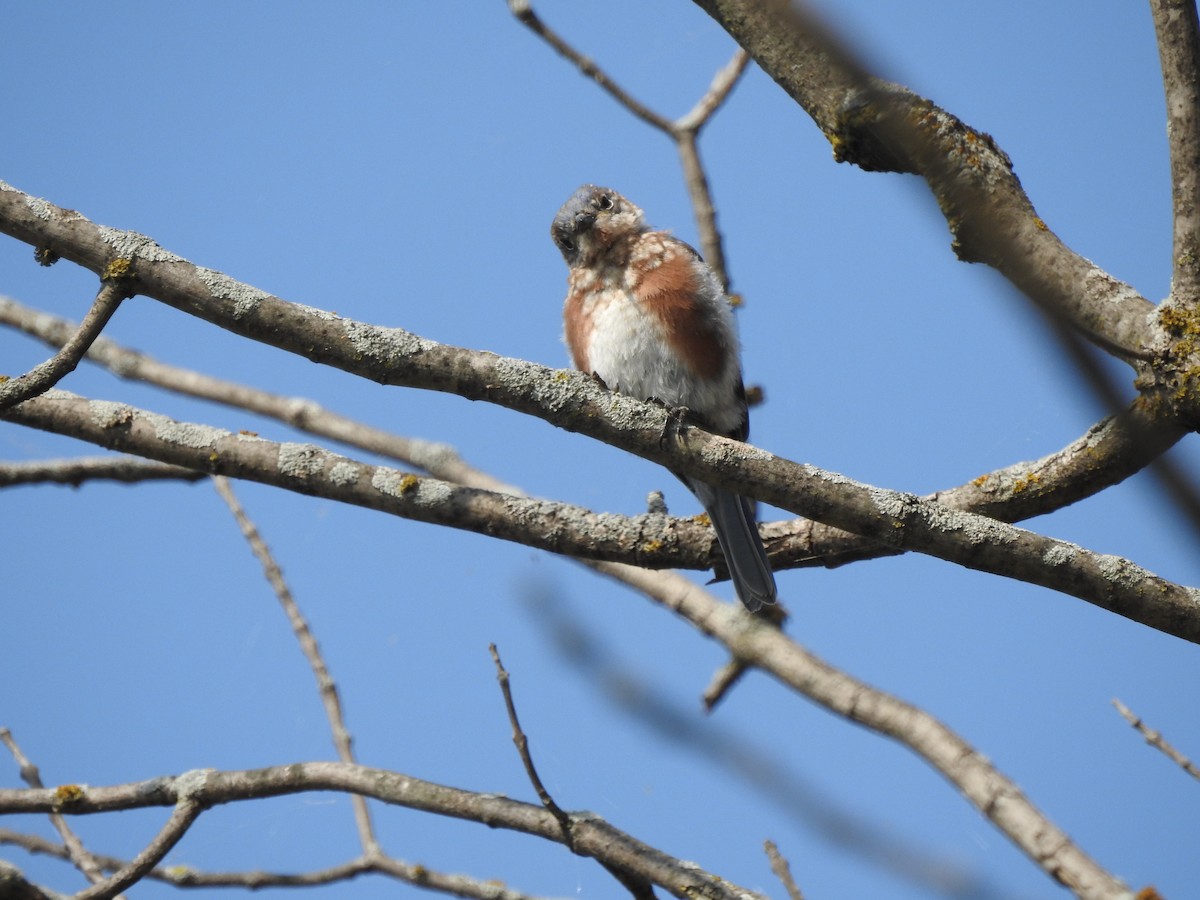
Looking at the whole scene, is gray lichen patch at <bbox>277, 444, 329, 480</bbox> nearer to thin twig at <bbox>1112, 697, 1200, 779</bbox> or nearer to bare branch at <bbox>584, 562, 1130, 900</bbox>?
bare branch at <bbox>584, 562, 1130, 900</bbox>

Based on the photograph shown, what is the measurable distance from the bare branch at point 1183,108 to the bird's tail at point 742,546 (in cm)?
142

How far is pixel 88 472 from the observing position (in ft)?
11.4

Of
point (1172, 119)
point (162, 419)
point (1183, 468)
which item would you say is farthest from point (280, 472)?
point (1183, 468)

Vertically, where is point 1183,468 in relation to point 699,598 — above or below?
below

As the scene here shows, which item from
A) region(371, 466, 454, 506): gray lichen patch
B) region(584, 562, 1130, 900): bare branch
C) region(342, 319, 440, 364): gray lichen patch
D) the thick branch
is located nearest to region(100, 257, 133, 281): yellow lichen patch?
region(342, 319, 440, 364): gray lichen patch

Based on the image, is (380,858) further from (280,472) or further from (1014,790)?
(1014,790)

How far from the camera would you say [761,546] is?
318cm

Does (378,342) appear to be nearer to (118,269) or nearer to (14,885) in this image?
(118,269)

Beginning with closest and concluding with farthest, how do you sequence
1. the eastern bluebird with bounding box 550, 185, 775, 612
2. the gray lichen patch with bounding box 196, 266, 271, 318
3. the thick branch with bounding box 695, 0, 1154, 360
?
1. the thick branch with bounding box 695, 0, 1154, 360
2. the gray lichen patch with bounding box 196, 266, 271, 318
3. the eastern bluebird with bounding box 550, 185, 775, 612

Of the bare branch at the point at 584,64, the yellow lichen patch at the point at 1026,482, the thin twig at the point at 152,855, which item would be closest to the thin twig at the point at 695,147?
the bare branch at the point at 584,64

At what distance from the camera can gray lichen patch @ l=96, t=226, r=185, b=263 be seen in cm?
237

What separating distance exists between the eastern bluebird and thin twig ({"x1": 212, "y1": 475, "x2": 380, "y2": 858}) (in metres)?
1.40

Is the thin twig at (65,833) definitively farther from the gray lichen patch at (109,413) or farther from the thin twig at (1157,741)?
the thin twig at (1157,741)

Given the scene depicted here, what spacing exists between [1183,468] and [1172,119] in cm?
131
